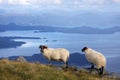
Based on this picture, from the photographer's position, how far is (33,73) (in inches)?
738

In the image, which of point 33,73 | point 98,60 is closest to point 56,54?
point 98,60

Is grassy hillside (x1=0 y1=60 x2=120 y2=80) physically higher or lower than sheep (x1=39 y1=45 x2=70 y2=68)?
lower

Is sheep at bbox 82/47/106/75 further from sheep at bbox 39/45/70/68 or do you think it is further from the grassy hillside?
sheep at bbox 39/45/70/68

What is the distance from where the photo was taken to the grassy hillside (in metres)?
18.2

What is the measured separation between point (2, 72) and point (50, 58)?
5.70 metres

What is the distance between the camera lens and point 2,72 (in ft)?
61.4

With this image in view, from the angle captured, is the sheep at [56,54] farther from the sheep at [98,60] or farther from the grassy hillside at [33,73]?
the grassy hillside at [33,73]

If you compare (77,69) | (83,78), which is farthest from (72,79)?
(77,69)

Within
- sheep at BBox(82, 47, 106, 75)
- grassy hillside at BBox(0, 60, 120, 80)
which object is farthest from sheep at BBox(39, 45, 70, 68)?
grassy hillside at BBox(0, 60, 120, 80)

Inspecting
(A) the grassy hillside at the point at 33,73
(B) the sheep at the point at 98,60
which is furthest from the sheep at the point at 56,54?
(A) the grassy hillside at the point at 33,73

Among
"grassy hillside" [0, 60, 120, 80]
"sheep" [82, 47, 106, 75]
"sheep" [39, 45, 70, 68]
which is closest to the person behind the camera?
"grassy hillside" [0, 60, 120, 80]

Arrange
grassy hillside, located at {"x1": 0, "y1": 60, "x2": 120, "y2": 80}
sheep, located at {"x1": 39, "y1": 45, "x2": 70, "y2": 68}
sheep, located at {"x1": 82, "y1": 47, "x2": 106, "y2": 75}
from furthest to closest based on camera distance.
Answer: sheep, located at {"x1": 39, "y1": 45, "x2": 70, "y2": 68}, sheep, located at {"x1": 82, "y1": 47, "x2": 106, "y2": 75}, grassy hillside, located at {"x1": 0, "y1": 60, "x2": 120, "y2": 80}

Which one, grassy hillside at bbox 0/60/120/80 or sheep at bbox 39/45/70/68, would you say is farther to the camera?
sheep at bbox 39/45/70/68

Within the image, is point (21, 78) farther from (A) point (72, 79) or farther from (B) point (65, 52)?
(B) point (65, 52)
